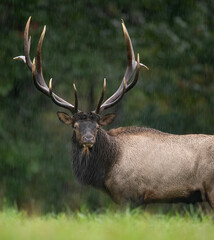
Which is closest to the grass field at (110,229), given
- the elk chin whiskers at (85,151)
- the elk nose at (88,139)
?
the elk nose at (88,139)

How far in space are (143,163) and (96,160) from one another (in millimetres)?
658

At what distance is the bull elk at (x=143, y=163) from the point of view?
838 cm

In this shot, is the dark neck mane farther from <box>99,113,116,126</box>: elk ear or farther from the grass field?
the grass field

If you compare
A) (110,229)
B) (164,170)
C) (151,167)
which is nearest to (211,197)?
(164,170)

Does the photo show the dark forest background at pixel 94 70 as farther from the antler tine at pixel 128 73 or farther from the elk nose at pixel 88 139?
the elk nose at pixel 88 139

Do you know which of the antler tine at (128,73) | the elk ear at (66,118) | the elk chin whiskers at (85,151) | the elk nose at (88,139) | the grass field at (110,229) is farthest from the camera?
the antler tine at (128,73)

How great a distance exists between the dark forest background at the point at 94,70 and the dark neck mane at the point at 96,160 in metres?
4.48

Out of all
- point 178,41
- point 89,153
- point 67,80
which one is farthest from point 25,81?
point 89,153

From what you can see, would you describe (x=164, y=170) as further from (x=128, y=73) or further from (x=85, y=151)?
(x=128, y=73)

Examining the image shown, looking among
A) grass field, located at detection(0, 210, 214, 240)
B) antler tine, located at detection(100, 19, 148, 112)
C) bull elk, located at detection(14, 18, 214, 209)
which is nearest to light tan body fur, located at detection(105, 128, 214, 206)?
bull elk, located at detection(14, 18, 214, 209)

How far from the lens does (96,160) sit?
8.88 metres

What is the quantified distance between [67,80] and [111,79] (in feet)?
2.88

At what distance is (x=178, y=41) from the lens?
13.3m

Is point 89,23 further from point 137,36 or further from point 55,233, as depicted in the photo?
point 55,233
